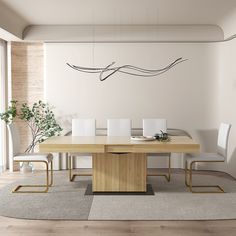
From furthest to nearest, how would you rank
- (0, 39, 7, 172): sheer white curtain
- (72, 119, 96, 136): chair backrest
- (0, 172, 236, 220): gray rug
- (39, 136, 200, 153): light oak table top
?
(0, 39, 7, 172): sheer white curtain
(72, 119, 96, 136): chair backrest
(39, 136, 200, 153): light oak table top
(0, 172, 236, 220): gray rug

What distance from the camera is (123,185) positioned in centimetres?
492

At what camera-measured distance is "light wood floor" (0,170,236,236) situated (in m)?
3.45

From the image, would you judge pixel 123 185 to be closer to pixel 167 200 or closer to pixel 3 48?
pixel 167 200

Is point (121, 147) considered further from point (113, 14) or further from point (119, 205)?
point (113, 14)

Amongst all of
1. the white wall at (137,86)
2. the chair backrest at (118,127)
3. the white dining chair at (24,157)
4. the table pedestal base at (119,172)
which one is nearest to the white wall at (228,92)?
the white wall at (137,86)

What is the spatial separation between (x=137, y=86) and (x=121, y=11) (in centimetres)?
155

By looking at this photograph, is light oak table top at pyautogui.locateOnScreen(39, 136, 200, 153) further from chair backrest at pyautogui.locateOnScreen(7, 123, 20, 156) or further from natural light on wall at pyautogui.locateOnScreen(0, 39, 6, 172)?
natural light on wall at pyautogui.locateOnScreen(0, 39, 6, 172)

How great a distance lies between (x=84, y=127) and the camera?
19.4 ft

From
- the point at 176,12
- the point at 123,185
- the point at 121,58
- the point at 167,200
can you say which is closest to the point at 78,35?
→ the point at 121,58

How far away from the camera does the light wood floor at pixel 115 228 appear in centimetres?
345

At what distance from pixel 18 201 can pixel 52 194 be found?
484mm

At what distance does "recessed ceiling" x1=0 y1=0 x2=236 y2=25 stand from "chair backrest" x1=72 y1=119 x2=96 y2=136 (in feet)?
5.38

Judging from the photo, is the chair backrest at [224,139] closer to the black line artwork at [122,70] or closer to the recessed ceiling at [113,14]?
the recessed ceiling at [113,14]

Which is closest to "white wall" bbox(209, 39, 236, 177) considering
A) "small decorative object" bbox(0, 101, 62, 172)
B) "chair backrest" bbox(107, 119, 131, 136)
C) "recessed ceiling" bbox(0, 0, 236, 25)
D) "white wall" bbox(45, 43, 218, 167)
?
"white wall" bbox(45, 43, 218, 167)
